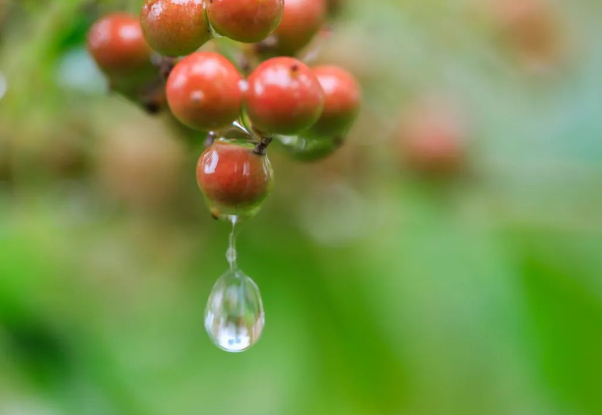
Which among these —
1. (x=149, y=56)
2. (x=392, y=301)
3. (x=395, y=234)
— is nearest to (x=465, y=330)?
(x=392, y=301)

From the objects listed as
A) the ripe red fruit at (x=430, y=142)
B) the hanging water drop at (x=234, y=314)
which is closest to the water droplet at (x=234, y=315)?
the hanging water drop at (x=234, y=314)

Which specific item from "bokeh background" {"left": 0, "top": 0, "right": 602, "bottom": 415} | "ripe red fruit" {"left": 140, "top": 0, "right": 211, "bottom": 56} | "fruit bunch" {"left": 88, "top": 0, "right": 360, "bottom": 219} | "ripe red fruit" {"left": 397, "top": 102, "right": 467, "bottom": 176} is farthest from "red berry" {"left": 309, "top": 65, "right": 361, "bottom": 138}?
"ripe red fruit" {"left": 397, "top": 102, "right": 467, "bottom": 176}

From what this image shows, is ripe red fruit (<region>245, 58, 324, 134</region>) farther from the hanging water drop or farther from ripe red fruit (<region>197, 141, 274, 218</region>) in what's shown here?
the hanging water drop

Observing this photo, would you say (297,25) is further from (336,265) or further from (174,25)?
(336,265)

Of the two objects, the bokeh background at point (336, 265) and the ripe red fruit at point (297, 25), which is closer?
the ripe red fruit at point (297, 25)

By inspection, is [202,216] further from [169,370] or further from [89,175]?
[169,370]

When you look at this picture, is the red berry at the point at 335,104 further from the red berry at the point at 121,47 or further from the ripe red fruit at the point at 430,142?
the ripe red fruit at the point at 430,142
